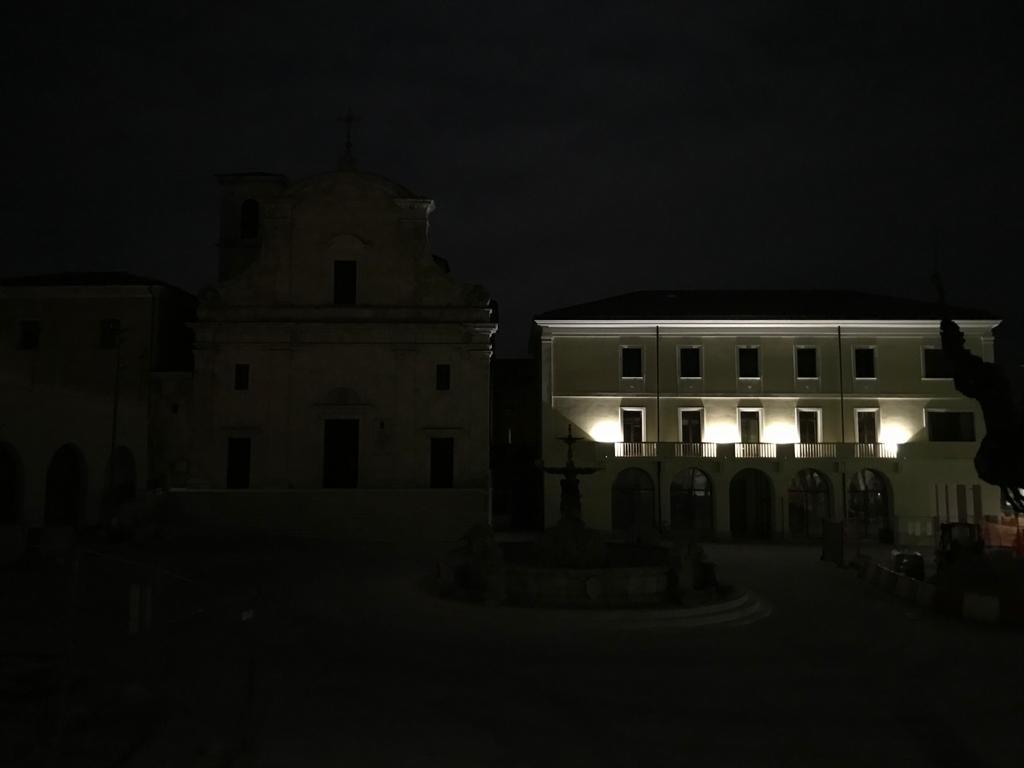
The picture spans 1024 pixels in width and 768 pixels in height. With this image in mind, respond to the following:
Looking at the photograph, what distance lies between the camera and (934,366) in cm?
3966

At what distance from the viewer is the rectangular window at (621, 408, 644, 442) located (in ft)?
128

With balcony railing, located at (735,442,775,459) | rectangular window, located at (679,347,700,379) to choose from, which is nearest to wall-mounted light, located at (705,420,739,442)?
balcony railing, located at (735,442,775,459)

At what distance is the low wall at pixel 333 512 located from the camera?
3123 centimetres

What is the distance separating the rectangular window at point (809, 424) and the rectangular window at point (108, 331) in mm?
30429

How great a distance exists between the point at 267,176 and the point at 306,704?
3388cm

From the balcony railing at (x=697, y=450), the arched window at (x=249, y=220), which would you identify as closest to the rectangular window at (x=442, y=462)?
the balcony railing at (x=697, y=450)

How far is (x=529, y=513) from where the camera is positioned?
4459cm

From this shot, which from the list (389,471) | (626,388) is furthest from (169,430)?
(626,388)

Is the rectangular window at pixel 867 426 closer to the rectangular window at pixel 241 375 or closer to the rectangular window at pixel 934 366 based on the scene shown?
the rectangular window at pixel 934 366

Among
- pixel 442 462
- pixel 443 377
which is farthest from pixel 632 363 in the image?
pixel 442 462

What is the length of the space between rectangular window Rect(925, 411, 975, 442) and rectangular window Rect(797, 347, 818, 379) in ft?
18.3

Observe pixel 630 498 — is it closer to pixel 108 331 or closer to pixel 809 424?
pixel 809 424

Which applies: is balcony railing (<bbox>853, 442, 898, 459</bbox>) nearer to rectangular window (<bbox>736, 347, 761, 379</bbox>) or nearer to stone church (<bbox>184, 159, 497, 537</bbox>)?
rectangular window (<bbox>736, 347, 761, 379</bbox>)

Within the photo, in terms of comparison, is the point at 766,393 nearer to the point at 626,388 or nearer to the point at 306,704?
the point at 626,388
